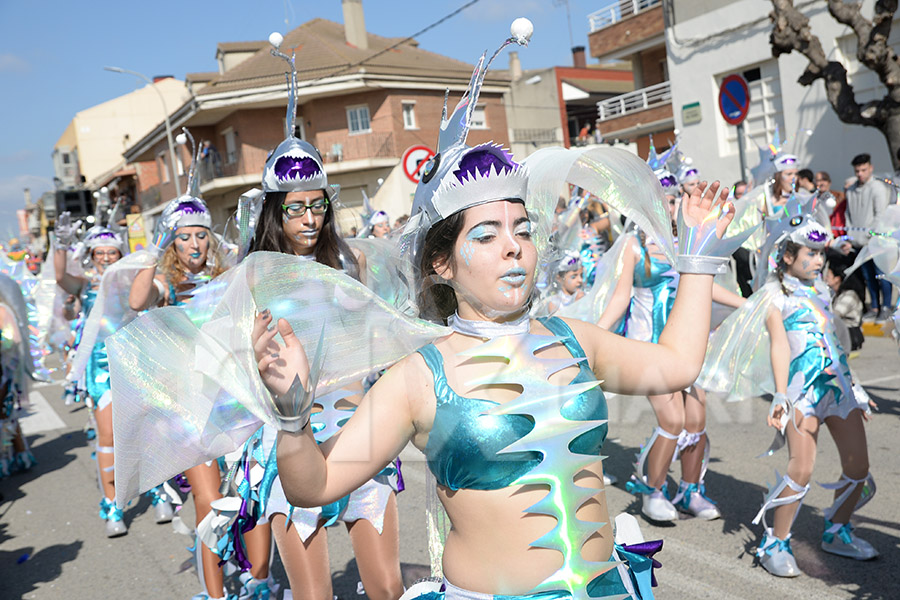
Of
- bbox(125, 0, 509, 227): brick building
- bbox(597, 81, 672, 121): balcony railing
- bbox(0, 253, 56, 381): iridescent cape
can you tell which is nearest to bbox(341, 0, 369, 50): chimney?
bbox(125, 0, 509, 227): brick building

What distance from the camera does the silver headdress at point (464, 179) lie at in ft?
6.81

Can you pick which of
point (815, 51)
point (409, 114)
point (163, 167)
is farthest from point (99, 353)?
point (163, 167)

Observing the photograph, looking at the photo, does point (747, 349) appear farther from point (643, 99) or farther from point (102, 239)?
point (643, 99)

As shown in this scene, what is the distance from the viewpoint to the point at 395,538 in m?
3.24

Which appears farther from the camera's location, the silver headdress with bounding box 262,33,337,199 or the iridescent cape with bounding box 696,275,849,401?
the iridescent cape with bounding box 696,275,849,401

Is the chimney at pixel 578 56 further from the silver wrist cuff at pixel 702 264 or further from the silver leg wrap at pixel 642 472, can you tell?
the silver wrist cuff at pixel 702 264

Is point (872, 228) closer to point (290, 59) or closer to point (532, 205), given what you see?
point (532, 205)

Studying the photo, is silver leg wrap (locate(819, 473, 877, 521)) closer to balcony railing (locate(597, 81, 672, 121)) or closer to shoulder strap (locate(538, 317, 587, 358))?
shoulder strap (locate(538, 317, 587, 358))

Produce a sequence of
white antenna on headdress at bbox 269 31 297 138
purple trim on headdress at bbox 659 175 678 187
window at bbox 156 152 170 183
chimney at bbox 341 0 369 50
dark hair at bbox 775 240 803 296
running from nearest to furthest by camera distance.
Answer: white antenna on headdress at bbox 269 31 297 138 → dark hair at bbox 775 240 803 296 → purple trim on headdress at bbox 659 175 678 187 → chimney at bbox 341 0 369 50 → window at bbox 156 152 170 183

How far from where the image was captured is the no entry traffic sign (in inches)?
378

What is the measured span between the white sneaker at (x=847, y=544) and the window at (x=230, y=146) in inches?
1014

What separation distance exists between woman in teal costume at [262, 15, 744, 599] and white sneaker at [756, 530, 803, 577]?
2239mm

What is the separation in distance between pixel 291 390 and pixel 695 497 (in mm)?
4000

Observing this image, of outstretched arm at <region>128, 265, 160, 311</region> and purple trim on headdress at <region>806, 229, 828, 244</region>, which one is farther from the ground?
outstretched arm at <region>128, 265, 160, 311</region>
